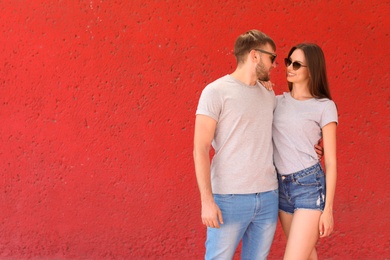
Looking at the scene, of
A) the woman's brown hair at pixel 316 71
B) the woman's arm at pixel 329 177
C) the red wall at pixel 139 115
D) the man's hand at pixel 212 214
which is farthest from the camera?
the red wall at pixel 139 115

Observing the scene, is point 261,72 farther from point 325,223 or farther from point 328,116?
point 325,223

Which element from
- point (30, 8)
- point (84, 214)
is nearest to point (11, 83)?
point (30, 8)

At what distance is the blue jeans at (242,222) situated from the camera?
2477 millimetres

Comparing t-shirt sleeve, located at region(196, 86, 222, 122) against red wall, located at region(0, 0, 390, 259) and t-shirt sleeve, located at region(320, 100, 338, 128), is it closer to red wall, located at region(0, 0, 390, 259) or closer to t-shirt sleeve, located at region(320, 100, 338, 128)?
→ t-shirt sleeve, located at region(320, 100, 338, 128)

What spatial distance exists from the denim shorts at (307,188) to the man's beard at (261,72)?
0.52m

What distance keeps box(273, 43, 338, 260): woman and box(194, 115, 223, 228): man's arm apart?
41cm

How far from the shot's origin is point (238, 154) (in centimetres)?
247

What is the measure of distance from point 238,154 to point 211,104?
0.93 ft

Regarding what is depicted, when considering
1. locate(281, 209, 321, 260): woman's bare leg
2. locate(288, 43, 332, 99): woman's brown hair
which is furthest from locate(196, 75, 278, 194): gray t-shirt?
locate(288, 43, 332, 99): woman's brown hair

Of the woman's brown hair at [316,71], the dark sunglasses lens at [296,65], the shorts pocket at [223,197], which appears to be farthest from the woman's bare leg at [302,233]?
the dark sunglasses lens at [296,65]

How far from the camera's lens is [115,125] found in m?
3.96

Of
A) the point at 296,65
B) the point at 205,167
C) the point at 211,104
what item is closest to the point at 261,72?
the point at 296,65

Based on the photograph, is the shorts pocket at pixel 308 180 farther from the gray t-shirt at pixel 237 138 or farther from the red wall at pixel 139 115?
the red wall at pixel 139 115

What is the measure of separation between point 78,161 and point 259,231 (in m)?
1.94
